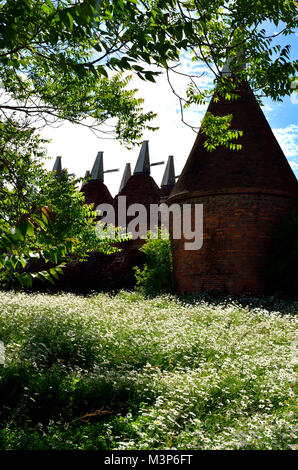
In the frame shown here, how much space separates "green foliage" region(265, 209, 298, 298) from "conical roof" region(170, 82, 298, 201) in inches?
60.9

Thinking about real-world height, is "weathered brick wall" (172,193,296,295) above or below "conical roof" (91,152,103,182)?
below

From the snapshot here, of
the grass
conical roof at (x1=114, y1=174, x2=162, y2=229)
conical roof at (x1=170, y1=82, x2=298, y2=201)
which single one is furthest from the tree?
conical roof at (x1=114, y1=174, x2=162, y2=229)

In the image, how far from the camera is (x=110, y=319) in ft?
27.3

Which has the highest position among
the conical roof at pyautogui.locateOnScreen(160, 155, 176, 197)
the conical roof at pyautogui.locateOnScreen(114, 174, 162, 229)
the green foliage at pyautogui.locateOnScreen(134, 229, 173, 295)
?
the conical roof at pyautogui.locateOnScreen(160, 155, 176, 197)

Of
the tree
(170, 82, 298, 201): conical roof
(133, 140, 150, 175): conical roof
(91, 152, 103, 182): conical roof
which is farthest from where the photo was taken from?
(91, 152, 103, 182): conical roof

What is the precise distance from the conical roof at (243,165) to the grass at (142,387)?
7.54 m

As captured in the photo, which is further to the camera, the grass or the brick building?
the brick building

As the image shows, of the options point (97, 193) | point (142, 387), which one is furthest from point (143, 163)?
point (142, 387)

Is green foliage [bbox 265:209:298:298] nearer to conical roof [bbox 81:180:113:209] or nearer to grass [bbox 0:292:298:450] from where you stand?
grass [bbox 0:292:298:450]

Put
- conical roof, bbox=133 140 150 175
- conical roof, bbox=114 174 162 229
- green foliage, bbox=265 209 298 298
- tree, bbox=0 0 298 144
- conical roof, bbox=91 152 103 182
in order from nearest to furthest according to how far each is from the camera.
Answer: tree, bbox=0 0 298 144 < green foliage, bbox=265 209 298 298 < conical roof, bbox=114 174 162 229 < conical roof, bbox=133 140 150 175 < conical roof, bbox=91 152 103 182

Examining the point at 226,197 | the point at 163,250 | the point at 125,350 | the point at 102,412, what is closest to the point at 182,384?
the point at 102,412

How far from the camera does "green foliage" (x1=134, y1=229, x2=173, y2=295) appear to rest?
16.5m

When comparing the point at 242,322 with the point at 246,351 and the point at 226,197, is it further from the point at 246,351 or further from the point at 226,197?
the point at 226,197
